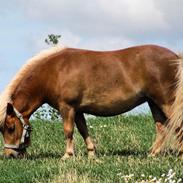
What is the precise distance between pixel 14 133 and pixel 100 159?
1.60m

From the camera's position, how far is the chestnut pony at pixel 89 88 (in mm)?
8875

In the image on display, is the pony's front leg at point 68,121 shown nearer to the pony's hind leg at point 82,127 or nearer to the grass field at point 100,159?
the grass field at point 100,159

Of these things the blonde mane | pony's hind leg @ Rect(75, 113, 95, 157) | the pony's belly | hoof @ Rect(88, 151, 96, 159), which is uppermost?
the blonde mane

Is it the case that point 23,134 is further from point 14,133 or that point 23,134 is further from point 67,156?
point 67,156

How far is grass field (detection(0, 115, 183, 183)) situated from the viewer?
21.7 ft

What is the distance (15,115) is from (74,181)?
9.79 ft

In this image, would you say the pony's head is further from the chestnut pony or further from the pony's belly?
the pony's belly

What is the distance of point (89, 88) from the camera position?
899 centimetres

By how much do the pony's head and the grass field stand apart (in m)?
0.21

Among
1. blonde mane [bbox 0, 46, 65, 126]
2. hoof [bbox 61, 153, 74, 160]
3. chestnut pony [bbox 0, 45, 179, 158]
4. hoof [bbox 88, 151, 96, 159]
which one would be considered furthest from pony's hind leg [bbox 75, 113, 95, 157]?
blonde mane [bbox 0, 46, 65, 126]

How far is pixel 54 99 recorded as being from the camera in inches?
356

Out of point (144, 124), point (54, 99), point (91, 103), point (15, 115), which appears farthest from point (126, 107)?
point (144, 124)

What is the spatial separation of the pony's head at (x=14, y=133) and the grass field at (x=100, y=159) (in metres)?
0.21

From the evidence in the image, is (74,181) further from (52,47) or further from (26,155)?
(52,47)
